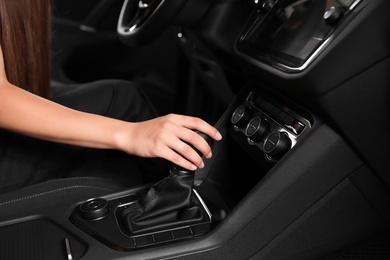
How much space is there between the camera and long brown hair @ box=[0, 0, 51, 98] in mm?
879

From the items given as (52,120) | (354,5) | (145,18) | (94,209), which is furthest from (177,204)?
(145,18)

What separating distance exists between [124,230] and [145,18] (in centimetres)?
55

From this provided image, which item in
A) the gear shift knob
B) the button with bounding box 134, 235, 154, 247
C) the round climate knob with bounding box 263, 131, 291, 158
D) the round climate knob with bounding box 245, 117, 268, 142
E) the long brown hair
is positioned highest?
the round climate knob with bounding box 263, 131, 291, 158

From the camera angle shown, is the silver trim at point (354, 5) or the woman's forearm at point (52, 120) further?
the woman's forearm at point (52, 120)

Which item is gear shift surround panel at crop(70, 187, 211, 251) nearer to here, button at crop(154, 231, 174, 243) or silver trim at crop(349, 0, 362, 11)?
button at crop(154, 231, 174, 243)

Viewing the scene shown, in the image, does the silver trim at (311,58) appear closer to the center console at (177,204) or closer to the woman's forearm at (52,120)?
the center console at (177,204)

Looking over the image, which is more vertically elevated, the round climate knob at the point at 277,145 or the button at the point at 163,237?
the round climate knob at the point at 277,145

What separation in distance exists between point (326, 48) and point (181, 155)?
0.25 meters

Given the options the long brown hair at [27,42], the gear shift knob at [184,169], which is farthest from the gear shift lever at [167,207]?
the long brown hair at [27,42]

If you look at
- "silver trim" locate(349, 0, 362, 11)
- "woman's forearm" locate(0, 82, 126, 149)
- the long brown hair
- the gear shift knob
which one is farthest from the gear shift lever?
the long brown hair

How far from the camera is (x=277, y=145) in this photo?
71 cm

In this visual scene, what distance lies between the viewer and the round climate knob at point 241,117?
2.71ft

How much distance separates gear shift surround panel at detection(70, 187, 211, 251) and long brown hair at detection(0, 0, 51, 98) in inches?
12.8

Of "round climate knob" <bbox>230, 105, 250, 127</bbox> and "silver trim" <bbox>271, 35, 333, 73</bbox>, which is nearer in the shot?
"silver trim" <bbox>271, 35, 333, 73</bbox>
